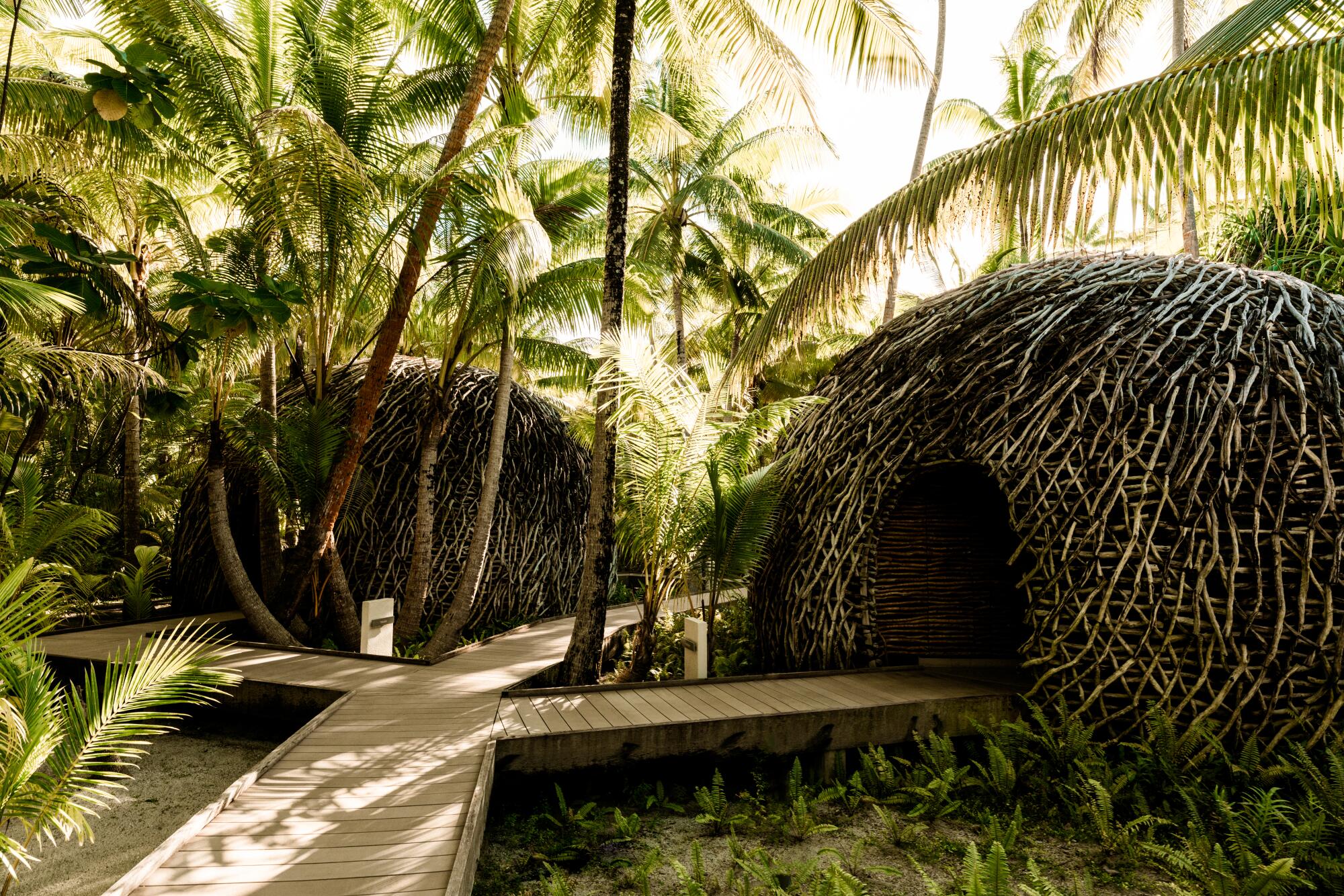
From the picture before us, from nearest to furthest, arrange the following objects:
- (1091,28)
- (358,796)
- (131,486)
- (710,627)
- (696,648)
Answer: (358,796) < (696,648) < (710,627) < (131,486) < (1091,28)

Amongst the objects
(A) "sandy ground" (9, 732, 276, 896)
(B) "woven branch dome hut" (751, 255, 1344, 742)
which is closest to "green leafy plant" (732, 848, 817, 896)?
(B) "woven branch dome hut" (751, 255, 1344, 742)

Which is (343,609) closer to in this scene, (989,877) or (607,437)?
(607,437)

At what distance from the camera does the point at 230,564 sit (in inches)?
281

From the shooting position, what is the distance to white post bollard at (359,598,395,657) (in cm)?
680

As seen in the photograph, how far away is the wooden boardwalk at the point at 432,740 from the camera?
3.10m

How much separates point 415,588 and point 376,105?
5.19 m

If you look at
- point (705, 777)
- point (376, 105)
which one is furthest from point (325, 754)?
point (376, 105)

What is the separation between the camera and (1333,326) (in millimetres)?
5164

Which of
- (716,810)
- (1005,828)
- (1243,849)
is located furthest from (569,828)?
(1243,849)

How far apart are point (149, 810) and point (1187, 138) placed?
7518mm

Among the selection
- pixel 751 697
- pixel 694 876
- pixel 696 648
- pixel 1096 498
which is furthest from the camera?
pixel 696 648

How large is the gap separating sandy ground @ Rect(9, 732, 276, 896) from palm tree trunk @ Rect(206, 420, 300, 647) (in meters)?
1.36

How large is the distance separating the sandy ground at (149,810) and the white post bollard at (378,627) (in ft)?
4.00

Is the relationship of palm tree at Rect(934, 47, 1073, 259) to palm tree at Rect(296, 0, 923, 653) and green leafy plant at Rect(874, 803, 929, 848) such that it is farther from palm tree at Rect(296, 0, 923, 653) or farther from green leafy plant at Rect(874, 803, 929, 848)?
green leafy plant at Rect(874, 803, 929, 848)
